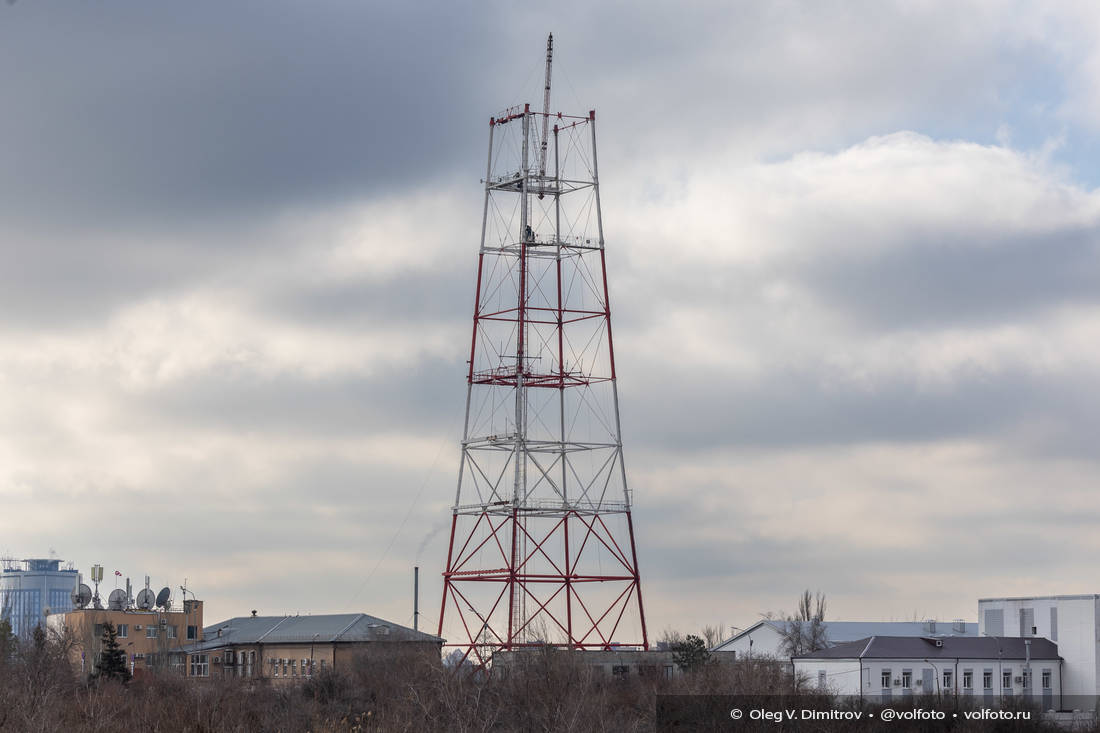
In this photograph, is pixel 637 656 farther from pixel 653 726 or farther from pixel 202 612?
pixel 202 612

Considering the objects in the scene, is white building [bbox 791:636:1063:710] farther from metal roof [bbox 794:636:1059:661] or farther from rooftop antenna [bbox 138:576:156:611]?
rooftop antenna [bbox 138:576:156:611]

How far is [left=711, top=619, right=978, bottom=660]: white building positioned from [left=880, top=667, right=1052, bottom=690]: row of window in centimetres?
1302

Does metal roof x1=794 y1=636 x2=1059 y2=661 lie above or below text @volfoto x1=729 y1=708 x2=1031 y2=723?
above

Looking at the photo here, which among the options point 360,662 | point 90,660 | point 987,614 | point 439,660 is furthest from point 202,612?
point 987,614

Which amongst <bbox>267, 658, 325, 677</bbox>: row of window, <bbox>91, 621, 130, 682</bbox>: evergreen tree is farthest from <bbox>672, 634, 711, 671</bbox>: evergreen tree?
<bbox>91, 621, 130, 682</bbox>: evergreen tree

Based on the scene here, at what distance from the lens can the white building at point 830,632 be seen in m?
101

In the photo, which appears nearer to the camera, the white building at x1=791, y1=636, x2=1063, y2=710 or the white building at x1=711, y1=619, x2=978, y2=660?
the white building at x1=791, y1=636, x2=1063, y2=710

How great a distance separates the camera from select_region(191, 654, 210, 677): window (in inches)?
3974

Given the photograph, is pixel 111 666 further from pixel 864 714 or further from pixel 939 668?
pixel 939 668

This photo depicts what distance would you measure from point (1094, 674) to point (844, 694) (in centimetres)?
1655

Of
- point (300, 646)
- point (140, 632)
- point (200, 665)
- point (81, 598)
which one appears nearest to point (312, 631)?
point (300, 646)

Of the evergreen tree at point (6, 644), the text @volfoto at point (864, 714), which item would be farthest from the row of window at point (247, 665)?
the text @volfoto at point (864, 714)

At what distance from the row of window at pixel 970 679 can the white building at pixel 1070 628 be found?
1.54 m

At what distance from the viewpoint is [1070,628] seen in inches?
3356
